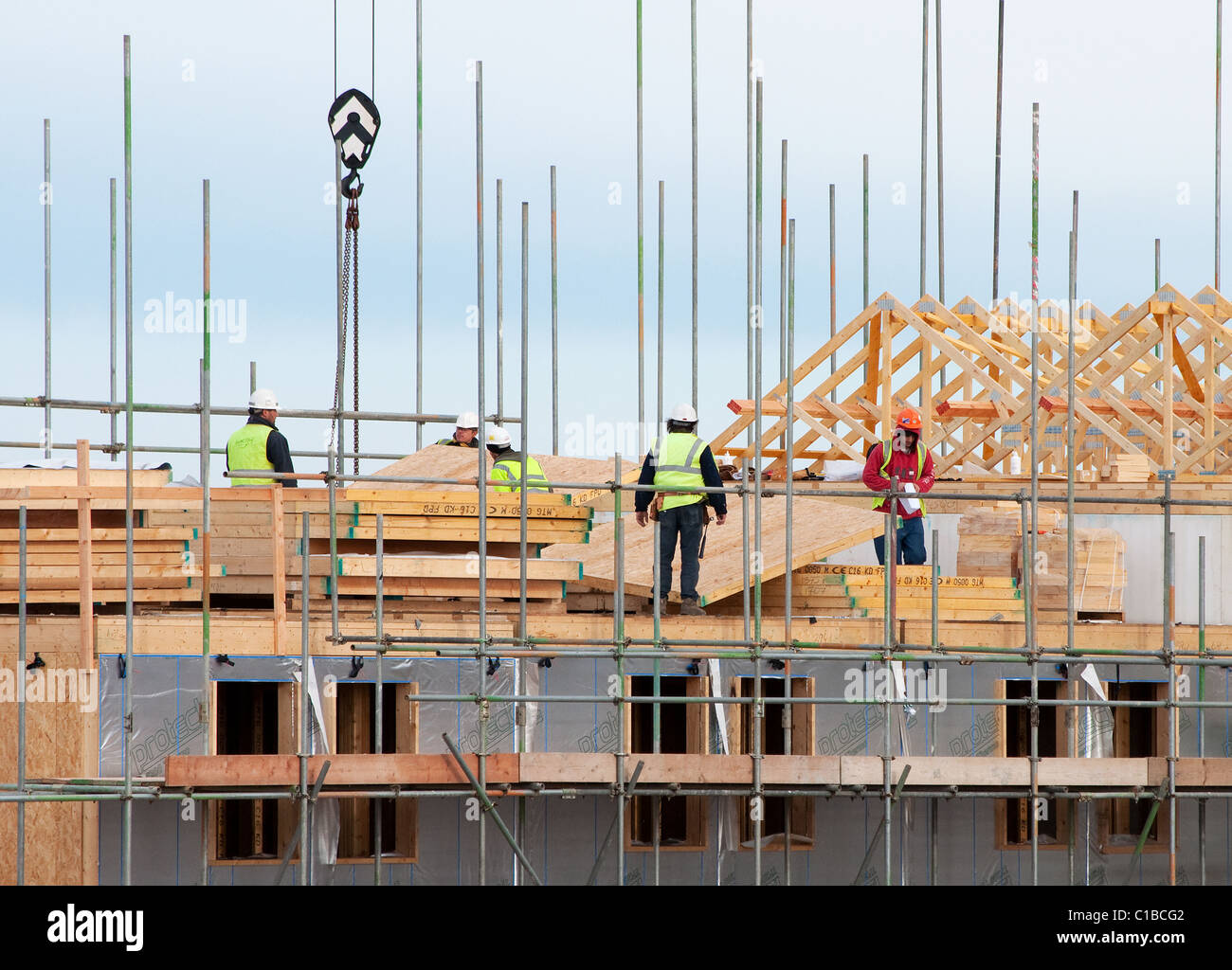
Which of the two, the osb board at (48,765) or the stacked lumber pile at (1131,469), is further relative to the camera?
the stacked lumber pile at (1131,469)

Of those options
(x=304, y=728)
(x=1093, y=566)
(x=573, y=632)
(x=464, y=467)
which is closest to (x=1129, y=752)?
(x=1093, y=566)

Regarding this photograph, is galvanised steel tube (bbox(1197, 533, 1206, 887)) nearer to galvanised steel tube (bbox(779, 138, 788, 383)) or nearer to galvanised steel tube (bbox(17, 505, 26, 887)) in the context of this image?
galvanised steel tube (bbox(779, 138, 788, 383))

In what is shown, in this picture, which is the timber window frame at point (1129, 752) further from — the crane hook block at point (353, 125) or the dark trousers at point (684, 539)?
the crane hook block at point (353, 125)

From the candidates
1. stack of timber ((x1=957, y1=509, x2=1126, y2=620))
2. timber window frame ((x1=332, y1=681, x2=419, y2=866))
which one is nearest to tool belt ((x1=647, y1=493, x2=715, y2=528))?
timber window frame ((x1=332, y1=681, x2=419, y2=866))

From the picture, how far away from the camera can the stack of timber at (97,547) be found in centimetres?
1496

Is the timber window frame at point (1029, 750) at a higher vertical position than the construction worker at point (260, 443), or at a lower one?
lower

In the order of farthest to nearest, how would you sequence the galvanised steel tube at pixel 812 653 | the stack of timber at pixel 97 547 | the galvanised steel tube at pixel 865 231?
the galvanised steel tube at pixel 865 231, the stack of timber at pixel 97 547, the galvanised steel tube at pixel 812 653

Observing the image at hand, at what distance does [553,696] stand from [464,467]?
3.64 meters

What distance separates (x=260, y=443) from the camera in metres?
16.4

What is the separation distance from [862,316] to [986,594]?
6.32 metres

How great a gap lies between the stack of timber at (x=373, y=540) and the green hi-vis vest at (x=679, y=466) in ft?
3.42

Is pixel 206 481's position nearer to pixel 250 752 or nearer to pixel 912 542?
pixel 250 752

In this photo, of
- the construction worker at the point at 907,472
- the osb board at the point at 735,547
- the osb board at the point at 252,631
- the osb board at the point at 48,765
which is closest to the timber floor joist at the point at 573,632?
the osb board at the point at 252,631

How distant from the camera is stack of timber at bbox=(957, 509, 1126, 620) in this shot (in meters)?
17.3
